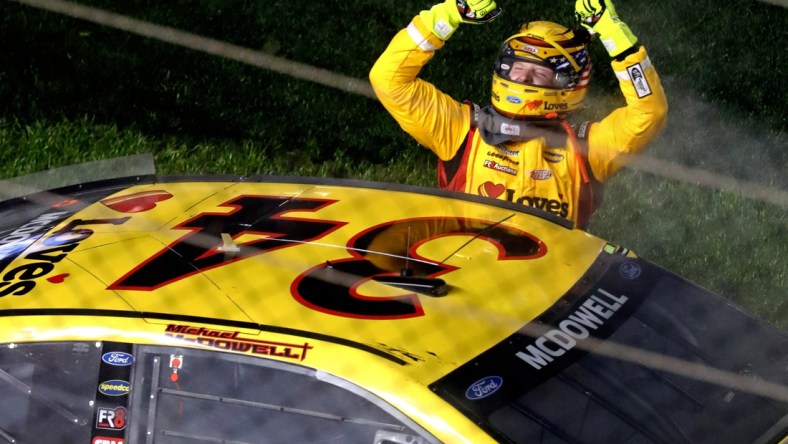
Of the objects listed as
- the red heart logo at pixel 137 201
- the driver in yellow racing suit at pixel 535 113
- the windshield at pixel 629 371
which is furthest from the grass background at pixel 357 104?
the red heart logo at pixel 137 201

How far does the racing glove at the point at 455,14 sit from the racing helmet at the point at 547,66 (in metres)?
0.20

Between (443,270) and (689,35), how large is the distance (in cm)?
633

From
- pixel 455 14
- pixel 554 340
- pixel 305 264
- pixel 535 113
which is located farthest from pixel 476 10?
pixel 554 340

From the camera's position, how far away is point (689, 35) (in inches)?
383

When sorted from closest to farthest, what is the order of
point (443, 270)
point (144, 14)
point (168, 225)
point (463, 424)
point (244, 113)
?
point (463, 424) < point (443, 270) < point (168, 225) < point (244, 113) < point (144, 14)

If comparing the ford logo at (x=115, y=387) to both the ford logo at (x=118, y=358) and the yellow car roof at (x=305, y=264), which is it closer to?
the ford logo at (x=118, y=358)

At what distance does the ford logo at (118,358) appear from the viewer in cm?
372

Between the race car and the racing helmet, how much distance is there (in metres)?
1.26

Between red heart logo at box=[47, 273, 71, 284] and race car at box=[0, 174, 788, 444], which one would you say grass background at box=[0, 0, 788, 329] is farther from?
red heart logo at box=[47, 273, 71, 284]

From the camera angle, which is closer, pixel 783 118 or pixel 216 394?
pixel 216 394

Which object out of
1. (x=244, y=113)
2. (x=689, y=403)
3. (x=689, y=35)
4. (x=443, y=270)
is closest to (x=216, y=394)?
(x=443, y=270)

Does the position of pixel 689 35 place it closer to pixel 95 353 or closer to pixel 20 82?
pixel 20 82

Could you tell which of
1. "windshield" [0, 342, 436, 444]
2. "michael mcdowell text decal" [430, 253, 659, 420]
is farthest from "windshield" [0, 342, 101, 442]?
"michael mcdowell text decal" [430, 253, 659, 420]

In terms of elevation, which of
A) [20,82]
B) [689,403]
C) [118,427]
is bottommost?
[20,82]
